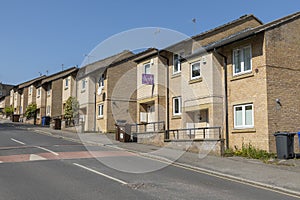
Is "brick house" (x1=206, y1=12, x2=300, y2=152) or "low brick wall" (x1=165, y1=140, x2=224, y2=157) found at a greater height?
"brick house" (x1=206, y1=12, x2=300, y2=152)

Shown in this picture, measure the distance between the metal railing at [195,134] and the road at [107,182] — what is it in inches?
205

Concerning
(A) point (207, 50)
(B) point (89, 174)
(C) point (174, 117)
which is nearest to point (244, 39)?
(A) point (207, 50)

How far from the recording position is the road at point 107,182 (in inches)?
310

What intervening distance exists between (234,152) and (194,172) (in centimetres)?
546

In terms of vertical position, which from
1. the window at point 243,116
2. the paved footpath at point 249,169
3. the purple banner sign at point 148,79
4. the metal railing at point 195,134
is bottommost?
the paved footpath at point 249,169

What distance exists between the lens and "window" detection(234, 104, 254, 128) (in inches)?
663

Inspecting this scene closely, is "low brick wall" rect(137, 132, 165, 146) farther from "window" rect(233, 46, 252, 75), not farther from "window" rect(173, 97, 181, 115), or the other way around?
"window" rect(233, 46, 252, 75)

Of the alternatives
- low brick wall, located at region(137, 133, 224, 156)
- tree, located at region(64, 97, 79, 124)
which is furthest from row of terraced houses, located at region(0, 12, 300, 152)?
tree, located at region(64, 97, 79, 124)

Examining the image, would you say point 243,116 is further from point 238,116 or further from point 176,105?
point 176,105

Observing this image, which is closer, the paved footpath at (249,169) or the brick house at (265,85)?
the paved footpath at (249,169)

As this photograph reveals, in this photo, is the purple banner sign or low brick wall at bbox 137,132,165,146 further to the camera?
the purple banner sign

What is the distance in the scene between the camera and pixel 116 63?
32.3 meters

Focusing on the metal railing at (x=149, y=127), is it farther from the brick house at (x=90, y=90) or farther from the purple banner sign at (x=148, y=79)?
the brick house at (x=90, y=90)

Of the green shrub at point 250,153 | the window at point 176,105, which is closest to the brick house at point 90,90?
the window at point 176,105
